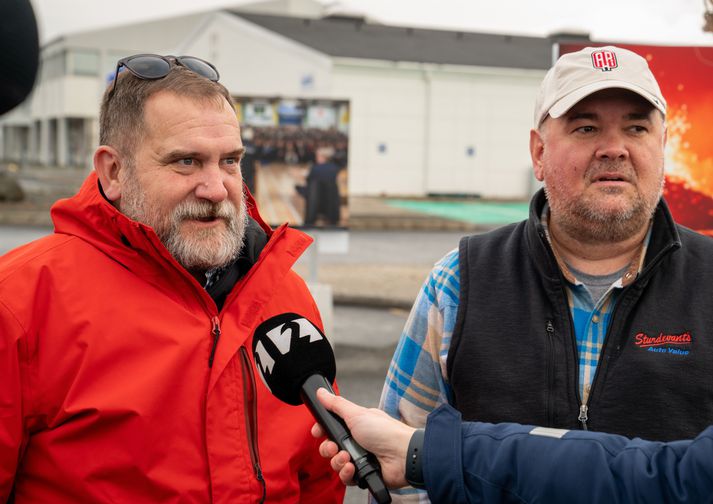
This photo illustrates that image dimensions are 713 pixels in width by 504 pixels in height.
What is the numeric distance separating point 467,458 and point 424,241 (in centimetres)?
1774

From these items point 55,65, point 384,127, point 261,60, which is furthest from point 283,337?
point 55,65

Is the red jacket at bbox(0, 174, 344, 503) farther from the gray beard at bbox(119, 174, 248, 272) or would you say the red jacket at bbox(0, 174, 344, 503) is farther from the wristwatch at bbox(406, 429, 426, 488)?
the wristwatch at bbox(406, 429, 426, 488)

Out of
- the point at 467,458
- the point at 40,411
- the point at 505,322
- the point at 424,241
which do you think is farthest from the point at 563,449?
the point at 424,241

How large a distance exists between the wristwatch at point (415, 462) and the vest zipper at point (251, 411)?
61 centimetres

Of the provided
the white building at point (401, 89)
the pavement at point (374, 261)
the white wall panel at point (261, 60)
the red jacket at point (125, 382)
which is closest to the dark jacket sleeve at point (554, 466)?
the red jacket at point (125, 382)

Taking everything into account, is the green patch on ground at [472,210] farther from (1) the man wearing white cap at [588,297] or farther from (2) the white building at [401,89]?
(1) the man wearing white cap at [588,297]

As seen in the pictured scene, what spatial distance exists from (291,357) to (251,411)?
400 mm

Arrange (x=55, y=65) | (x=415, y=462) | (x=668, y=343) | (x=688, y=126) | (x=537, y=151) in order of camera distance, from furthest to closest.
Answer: (x=55, y=65), (x=688, y=126), (x=537, y=151), (x=668, y=343), (x=415, y=462)

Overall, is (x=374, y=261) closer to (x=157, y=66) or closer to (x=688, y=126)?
(x=688, y=126)

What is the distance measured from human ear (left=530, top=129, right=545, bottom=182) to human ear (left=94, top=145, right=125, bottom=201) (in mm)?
1313

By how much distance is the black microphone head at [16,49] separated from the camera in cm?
100

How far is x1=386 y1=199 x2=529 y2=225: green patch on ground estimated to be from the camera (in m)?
24.5

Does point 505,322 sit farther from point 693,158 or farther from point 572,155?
point 693,158

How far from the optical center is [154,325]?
2.24m
